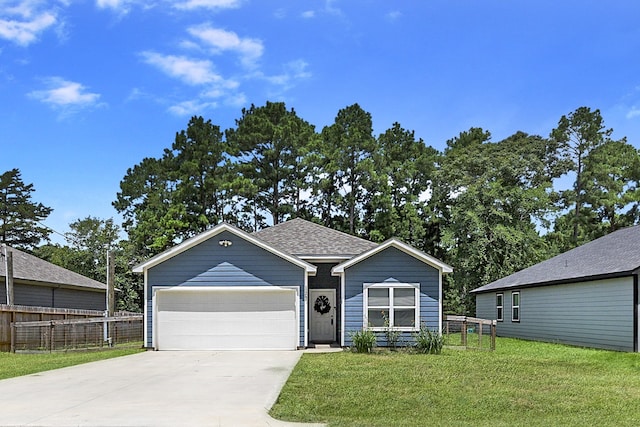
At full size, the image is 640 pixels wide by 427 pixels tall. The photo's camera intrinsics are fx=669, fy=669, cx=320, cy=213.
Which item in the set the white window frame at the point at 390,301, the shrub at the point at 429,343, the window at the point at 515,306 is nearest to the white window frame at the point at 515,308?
the window at the point at 515,306

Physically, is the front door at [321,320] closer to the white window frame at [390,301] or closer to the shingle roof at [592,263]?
the white window frame at [390,301]

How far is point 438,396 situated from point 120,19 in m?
13.7

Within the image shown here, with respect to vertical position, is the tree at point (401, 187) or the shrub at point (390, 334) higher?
the tree at point (401, 187)

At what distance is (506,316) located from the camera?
1194 inches

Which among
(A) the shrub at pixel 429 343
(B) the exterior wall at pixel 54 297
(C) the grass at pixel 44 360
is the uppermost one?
(B) the exterior wall at pixel 54 297

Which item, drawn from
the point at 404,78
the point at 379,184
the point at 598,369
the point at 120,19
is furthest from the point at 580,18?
the point at 379,184

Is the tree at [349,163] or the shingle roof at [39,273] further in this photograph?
the tree at [349,163]

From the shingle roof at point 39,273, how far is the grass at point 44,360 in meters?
8.23

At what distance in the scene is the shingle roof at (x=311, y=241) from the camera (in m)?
23.9

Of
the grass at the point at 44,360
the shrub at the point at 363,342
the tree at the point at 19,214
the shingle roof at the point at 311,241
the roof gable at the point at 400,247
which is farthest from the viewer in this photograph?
the tree at the point at 19,214

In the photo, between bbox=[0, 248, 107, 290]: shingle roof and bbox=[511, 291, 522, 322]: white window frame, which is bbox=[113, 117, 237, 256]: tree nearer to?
bbox=[0, 248, 107, 290]: shingle roof

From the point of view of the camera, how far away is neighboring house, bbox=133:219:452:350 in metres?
21.5

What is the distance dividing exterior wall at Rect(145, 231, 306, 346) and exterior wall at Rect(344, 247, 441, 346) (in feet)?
5.10

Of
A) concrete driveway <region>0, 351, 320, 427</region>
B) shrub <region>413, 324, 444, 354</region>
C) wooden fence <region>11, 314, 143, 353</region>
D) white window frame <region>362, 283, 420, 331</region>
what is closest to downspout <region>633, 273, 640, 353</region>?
shrub <region>413, 324, 444, 354</region>
